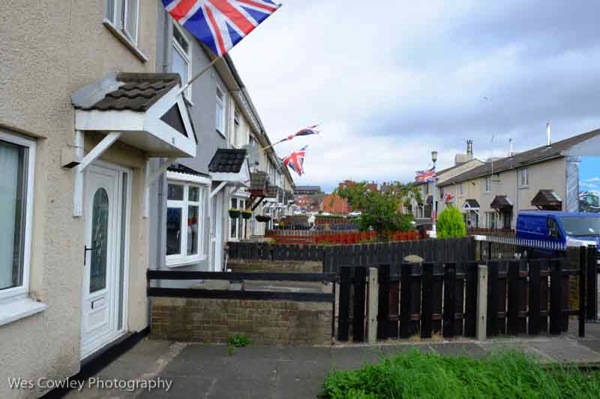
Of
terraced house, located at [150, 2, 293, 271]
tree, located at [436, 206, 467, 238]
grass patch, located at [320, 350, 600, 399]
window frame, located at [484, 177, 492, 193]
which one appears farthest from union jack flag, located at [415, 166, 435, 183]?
grass patch, located at [320, 350, 600, 399]

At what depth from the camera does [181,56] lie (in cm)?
849

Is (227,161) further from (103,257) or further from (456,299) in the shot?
(456,299)

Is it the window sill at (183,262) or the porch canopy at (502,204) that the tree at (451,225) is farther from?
the window sill at (183,262)

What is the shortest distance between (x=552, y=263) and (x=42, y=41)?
671 centimetres

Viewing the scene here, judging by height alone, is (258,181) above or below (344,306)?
above

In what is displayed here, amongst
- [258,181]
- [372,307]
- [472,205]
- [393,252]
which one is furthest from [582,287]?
[472,205]

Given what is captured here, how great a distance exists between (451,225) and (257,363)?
1663 centimetres

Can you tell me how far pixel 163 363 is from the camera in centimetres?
486

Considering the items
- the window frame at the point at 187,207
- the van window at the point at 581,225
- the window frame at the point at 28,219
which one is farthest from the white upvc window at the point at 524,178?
the window frame at the point at 28,219

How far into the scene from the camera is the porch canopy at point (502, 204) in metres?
31.8

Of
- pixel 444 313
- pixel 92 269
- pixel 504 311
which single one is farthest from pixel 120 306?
pixel 504 311

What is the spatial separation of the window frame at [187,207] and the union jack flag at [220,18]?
2.85 metres

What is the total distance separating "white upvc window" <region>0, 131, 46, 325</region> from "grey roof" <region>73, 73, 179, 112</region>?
72cm

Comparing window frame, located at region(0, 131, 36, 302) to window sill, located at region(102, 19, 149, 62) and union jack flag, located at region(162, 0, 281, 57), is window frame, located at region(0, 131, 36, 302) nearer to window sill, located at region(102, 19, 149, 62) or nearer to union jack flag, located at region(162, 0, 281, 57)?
window sill, located at region(102, 19, 149, 62)
